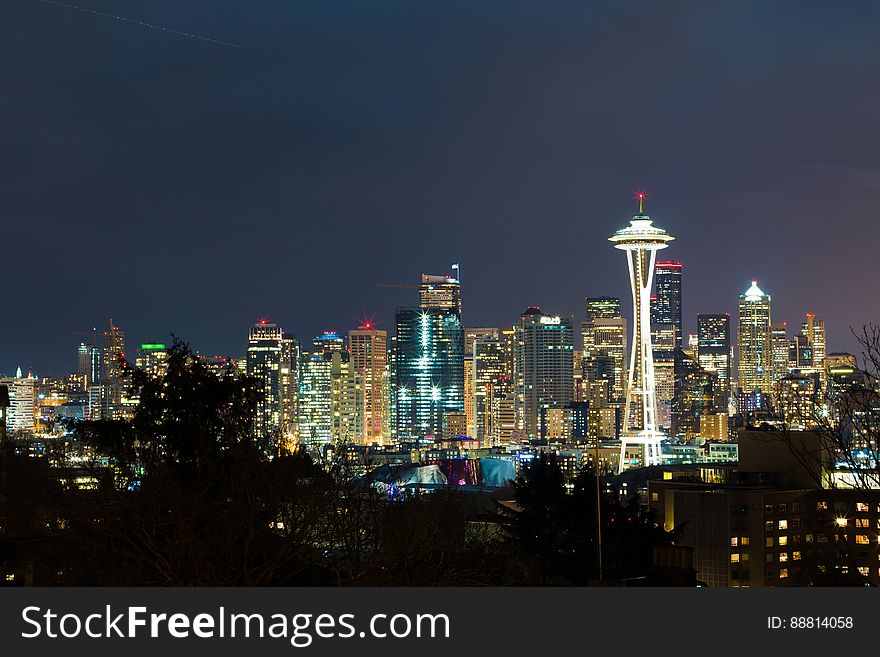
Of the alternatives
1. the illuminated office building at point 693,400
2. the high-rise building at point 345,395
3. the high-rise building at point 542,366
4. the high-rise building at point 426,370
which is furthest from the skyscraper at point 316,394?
the illuminated office building at point 693,400

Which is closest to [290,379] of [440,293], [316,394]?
[316,394]

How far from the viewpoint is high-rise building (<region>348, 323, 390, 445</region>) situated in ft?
433

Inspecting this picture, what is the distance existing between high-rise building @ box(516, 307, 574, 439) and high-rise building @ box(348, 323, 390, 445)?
15559 millimetres

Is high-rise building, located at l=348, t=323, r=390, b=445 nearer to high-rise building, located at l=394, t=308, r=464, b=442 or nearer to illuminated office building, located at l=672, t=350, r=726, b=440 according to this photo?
high-rise building, located at l=394, t=308, r=464, b=442

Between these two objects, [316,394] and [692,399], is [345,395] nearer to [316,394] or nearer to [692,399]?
[316,394]

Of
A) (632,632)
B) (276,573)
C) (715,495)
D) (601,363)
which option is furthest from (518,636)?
(601,363)

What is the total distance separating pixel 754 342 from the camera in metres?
130

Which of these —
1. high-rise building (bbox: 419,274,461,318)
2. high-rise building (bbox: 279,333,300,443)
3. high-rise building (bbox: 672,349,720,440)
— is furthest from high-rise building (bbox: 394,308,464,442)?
high-rise building (bbox: 672,349,720,440)

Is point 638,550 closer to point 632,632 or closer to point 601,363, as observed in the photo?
point 632,632

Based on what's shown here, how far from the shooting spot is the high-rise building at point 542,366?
133m

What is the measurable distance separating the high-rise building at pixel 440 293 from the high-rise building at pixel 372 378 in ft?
23.9

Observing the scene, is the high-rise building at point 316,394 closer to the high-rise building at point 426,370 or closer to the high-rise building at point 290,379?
the high-rise building at point 290,379

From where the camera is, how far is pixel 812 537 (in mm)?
29078

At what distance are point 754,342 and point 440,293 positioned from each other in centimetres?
3957
